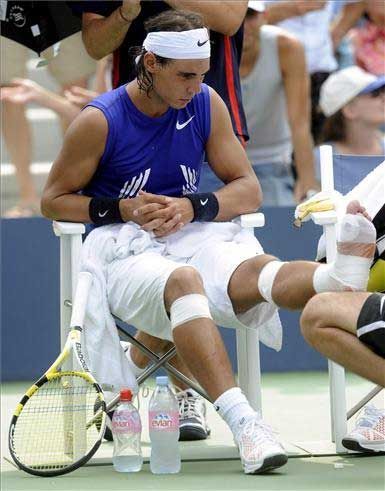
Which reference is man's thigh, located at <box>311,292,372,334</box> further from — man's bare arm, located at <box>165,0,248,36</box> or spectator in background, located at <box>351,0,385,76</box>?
spectator in background, located at <box>351,0,385,76</box>

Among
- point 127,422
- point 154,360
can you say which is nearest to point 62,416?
point 127,422

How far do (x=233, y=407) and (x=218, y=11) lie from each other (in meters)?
1.85

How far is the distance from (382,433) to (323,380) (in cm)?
219

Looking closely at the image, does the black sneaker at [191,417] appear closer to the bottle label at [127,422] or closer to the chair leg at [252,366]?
the chair leg at [252,366]

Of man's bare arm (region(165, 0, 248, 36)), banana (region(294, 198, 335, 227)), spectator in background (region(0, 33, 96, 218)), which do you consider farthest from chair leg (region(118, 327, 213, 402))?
spectator in background (region(0, 33, 96, 218))

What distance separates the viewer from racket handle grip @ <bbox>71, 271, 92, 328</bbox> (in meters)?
4.66

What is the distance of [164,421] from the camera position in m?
4.66

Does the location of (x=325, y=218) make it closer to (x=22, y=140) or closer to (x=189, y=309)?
(x=189, y=309)

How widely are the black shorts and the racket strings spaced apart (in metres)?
0.97

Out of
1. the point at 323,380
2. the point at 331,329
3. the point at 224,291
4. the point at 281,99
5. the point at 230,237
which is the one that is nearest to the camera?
the point at 331,329

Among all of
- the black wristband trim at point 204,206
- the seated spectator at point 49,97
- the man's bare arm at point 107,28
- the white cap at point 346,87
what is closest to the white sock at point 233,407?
the black wristband trim at point 204,206

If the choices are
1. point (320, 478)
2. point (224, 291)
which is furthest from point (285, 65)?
point (320, 478)

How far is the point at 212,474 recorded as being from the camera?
459 centimetres

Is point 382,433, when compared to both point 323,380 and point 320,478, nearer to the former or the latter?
point 320,478
